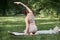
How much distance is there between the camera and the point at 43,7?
35.6m

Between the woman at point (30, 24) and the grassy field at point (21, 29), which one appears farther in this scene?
the woman at point (30, 24)

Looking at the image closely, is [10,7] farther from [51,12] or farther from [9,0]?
[51,12]

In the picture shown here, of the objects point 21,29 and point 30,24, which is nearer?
point 30,24

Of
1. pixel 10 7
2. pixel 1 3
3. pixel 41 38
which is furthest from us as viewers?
pixel 10 7

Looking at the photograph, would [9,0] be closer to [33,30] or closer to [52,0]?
[52,0]

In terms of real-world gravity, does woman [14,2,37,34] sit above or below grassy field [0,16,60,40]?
above

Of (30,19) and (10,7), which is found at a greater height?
(30,19)

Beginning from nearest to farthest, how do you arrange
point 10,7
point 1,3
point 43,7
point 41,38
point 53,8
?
point 41,38 → point 53,8 → point 43,7 → point 1,3 → point 10,7

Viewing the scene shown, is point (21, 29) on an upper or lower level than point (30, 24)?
lower

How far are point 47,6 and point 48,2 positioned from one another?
983 mm

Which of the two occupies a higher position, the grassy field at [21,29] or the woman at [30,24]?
the woman at [30,24]

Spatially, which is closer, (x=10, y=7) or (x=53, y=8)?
(x=53, y=8)

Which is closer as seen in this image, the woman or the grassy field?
the grassy field

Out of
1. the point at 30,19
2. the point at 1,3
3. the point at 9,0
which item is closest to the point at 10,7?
the point at 9,0
